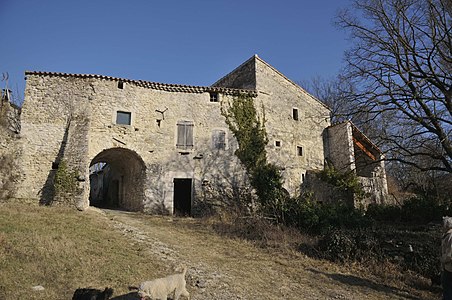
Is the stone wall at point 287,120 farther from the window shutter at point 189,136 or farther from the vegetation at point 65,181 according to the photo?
the vegetation at point 65,181

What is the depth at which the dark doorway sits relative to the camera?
17.4 m

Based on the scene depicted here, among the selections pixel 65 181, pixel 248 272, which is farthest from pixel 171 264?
pixel 65 181

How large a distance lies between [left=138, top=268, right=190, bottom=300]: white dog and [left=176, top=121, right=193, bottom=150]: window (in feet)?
37.5

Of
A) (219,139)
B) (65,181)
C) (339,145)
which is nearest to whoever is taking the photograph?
(65,181)

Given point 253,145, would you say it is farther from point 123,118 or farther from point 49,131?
point 49,131

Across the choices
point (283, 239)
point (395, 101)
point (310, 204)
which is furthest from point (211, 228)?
point (395, 101)

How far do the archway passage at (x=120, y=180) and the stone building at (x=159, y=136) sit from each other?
0.20ft

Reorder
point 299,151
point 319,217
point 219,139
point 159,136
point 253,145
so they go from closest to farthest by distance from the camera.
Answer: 1. point 319,217
2. point 159,136
3. point 219,139
4. point 253,145
5. point 299,151

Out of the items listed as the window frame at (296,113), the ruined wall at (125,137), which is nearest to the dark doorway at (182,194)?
the ruined wall at (125,137)

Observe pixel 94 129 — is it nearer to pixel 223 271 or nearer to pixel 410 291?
pixel 223 271

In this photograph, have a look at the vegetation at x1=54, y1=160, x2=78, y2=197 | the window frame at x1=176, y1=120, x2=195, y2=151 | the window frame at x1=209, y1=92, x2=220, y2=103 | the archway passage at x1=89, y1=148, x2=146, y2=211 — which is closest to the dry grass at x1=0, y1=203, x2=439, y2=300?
the vegetation at x1=54, y1=160, x2=78, y2=197

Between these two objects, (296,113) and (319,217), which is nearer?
(319,217)

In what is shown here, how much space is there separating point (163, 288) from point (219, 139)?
41.6ft

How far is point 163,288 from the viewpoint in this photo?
503 centimetres
